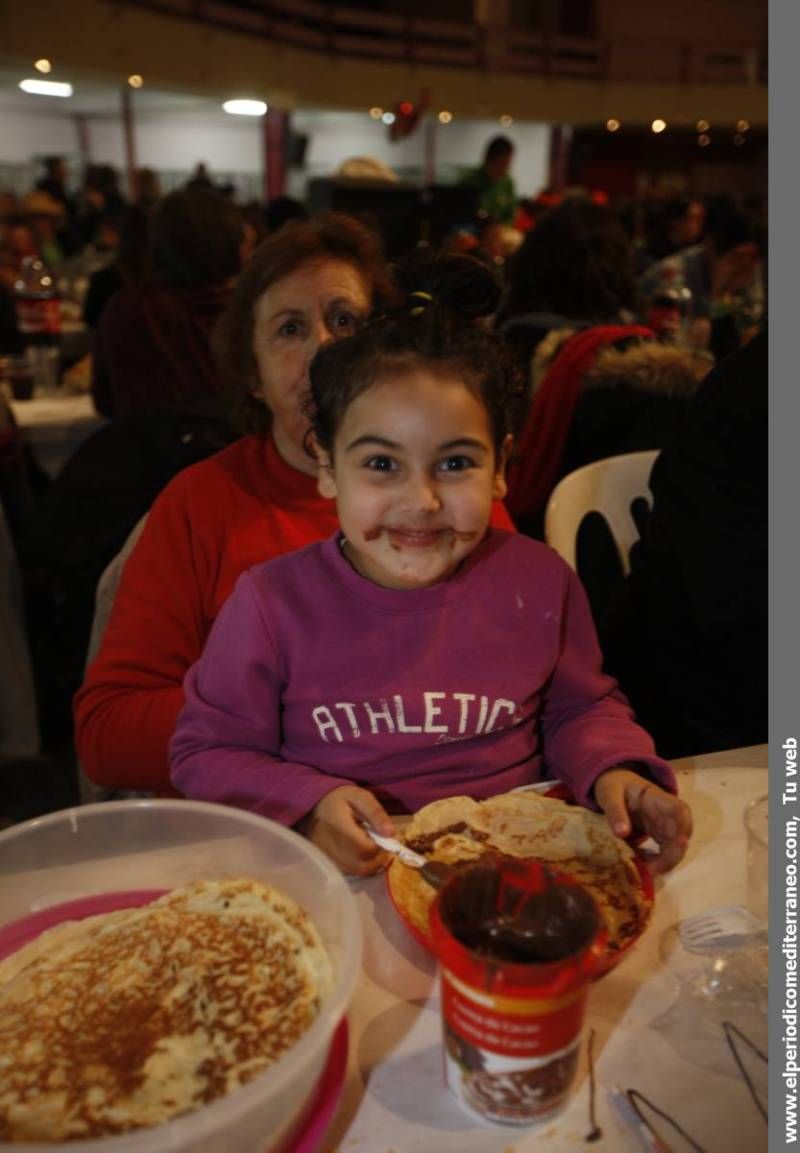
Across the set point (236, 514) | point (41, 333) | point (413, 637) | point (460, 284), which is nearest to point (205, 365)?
point (41, 333)

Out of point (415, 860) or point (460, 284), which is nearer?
point (415, 860)

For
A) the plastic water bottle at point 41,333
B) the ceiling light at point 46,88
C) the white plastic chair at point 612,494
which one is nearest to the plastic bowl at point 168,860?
the white plastic chair at point 612,494

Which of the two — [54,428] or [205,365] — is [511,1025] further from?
[54,428]

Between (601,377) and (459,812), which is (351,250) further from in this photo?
(601,377)

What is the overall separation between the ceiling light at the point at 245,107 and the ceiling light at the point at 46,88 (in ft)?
9.45

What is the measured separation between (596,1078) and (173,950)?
Answer: 380 millimetres

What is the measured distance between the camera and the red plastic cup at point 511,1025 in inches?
26.4

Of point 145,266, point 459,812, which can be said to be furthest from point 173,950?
point 145,266

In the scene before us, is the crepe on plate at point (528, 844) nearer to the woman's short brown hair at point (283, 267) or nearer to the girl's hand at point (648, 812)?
the girl's hand at point (648, 812)

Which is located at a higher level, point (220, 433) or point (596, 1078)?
point (220, 433)

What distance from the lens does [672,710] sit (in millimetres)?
1825

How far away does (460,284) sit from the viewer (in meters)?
1.31

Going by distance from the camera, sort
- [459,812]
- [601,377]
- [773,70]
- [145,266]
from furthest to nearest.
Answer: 1. [145,266]
2. [601,377]
3. [459,812]
4. [773,70]

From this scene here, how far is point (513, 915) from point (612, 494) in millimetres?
1475
